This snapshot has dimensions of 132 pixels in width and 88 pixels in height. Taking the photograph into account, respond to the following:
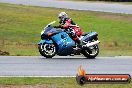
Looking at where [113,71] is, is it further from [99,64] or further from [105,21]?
[105,21]

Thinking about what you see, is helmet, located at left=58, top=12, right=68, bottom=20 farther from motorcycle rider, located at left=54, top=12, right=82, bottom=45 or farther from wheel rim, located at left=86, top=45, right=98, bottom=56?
wheel rim, located at left=86, top=45, right=98, bottom=56

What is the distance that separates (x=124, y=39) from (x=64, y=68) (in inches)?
548

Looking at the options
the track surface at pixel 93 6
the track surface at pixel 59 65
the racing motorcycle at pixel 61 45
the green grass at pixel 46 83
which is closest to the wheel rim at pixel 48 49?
the racing motorcycle at pixel 61 45

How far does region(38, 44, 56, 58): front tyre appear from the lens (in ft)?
62.2

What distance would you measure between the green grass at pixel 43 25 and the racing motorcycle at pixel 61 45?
3.85 metres

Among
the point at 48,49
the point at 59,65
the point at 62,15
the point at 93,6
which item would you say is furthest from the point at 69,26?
the point at 93,6

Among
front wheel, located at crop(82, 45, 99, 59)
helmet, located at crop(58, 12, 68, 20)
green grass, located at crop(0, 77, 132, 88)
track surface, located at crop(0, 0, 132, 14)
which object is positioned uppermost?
helmet, located at crop(58, 12, 68, 20)

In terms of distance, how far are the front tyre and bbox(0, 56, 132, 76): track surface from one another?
19cm

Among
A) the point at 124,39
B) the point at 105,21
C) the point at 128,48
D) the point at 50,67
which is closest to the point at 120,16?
the point at 105,21

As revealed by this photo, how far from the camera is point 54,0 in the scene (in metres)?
56.5

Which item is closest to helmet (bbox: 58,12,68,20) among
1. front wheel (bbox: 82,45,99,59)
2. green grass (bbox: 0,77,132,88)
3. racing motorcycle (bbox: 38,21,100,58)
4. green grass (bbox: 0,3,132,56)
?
racing motorcycle (bbox: 38,21,100,58)

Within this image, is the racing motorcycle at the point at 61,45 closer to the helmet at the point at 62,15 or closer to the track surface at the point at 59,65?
the track surface at the point at 59,65

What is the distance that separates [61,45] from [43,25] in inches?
592

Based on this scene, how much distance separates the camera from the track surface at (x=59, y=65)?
14941mm
